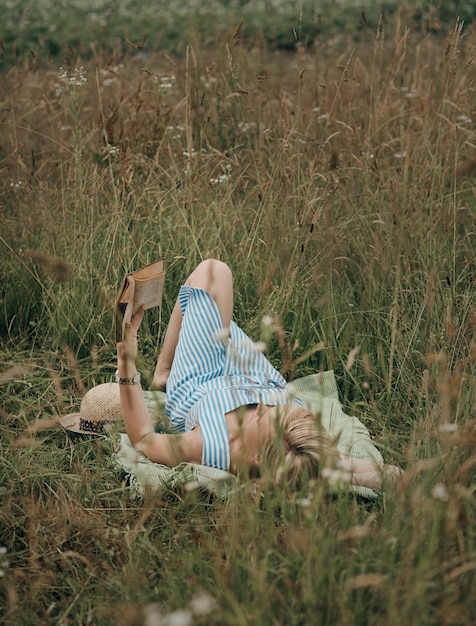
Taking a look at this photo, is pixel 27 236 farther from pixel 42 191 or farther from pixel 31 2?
pixel 31 2

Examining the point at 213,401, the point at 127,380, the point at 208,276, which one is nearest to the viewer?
the point at 127,380

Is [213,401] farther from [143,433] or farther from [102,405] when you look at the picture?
[102,405]

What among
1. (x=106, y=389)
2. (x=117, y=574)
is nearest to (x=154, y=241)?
(x=106, y=389)

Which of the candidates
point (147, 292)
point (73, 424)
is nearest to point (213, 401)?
point (147, 292)

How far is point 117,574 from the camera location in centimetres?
209

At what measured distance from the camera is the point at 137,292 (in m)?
2.56

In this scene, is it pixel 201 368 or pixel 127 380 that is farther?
pixel 201 368

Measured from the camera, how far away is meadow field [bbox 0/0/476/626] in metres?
1.75

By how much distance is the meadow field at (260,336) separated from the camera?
1746mm

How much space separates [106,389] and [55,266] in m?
0.89

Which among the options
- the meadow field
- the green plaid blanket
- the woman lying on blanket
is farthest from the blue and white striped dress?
the meadow field

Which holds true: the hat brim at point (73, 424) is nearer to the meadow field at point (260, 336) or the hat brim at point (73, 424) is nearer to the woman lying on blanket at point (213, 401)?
the meadow field at point (260, 336)

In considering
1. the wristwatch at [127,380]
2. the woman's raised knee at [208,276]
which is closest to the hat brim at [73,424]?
the wristwatch at [127,380]

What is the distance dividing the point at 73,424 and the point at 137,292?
68cm
